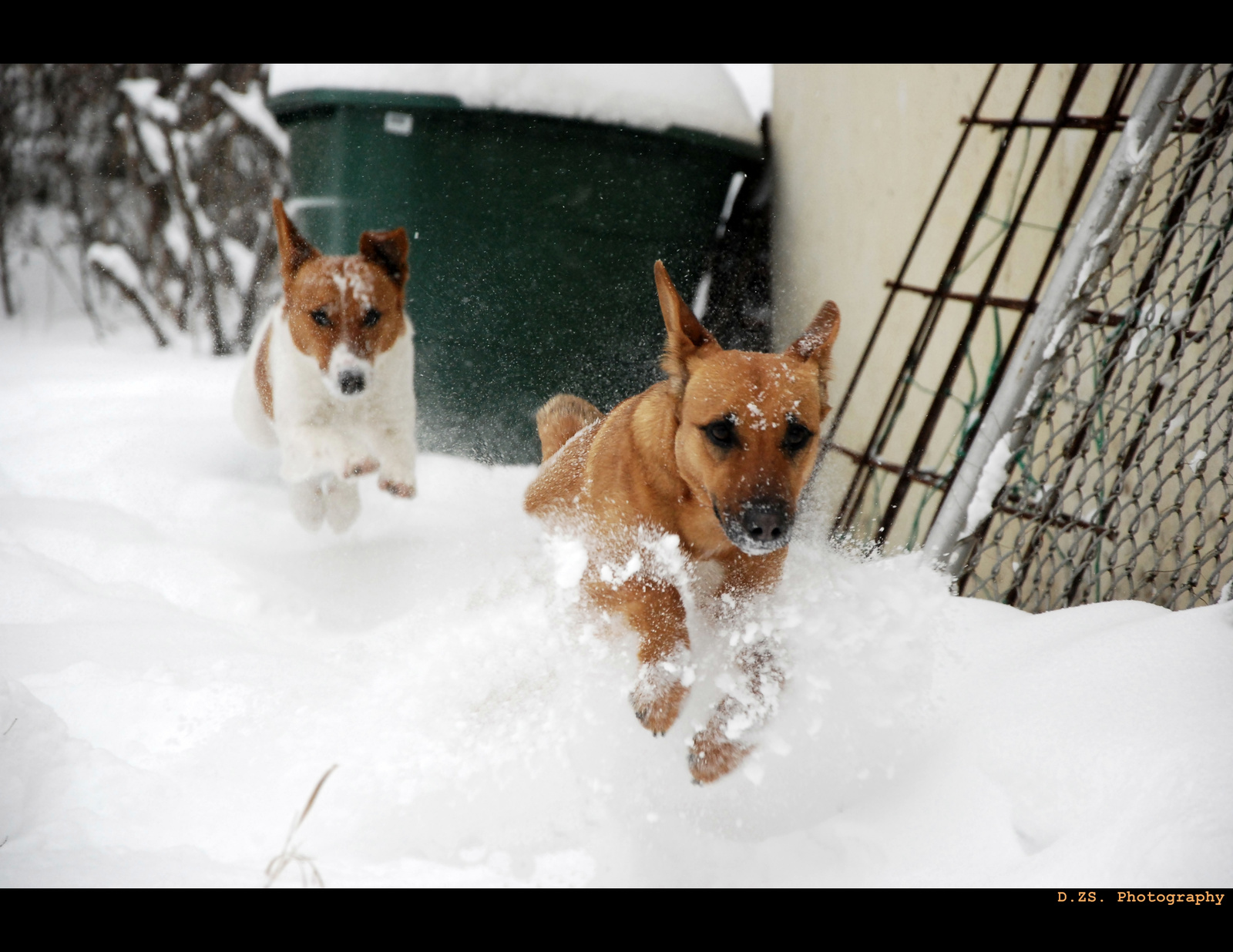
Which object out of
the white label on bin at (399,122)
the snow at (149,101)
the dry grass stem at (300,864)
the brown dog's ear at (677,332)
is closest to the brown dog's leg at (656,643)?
the brown dog's ear at (677,332)

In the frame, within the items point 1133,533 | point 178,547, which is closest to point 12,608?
point 178,547

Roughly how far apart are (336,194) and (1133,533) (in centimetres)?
375

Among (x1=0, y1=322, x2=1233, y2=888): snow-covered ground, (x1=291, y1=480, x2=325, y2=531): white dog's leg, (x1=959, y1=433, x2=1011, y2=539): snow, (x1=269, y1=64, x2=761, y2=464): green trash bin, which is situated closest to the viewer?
(x1=0, y1=322, x2=1233, y2=888): snow-covered ground

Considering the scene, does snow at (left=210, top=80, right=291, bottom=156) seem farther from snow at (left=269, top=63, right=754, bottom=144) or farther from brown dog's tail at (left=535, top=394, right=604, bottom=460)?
brown dog's tail at (left=535, top=394, right=604, bottom=460)

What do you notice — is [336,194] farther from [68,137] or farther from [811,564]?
[68,137]

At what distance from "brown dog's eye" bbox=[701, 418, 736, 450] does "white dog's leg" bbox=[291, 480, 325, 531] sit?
2.02m

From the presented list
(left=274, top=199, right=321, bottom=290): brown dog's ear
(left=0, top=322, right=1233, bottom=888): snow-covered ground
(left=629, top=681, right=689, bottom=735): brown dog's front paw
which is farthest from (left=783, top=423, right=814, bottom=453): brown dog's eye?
(left=274, top=199, right=321, bottom=290): brown dog's ear

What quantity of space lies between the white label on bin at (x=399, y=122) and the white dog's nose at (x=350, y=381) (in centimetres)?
178

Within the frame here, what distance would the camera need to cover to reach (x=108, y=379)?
5.98 meters

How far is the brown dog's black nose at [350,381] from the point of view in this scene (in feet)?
9.62

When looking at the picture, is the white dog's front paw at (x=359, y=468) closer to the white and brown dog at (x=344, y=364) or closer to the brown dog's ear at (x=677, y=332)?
the white and brown dog at (x=344, y=364)

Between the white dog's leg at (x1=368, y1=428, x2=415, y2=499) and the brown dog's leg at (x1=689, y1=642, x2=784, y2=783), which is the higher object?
the brown dog's leg at (x1=689, y1=642, x2=784, y2=783)

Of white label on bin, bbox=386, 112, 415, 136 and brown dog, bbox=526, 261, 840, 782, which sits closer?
brown dog, bbox=526, 261, 840, 782

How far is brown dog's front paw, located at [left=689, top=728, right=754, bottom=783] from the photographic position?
73.1 inches
